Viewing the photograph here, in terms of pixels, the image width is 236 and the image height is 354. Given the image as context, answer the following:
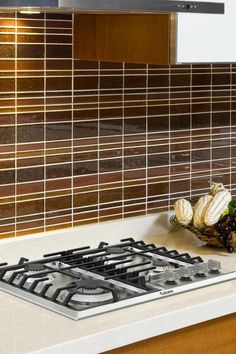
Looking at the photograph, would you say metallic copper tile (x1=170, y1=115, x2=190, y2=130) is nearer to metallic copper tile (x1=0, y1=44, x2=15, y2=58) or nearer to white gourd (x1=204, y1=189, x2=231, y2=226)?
white gourd (x1=204, y1=189, x2=231, y2=226)

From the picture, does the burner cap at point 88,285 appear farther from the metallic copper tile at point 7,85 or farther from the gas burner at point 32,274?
the metallic copper tile at point 7,85

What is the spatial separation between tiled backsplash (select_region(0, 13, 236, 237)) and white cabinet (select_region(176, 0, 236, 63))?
0.44 m

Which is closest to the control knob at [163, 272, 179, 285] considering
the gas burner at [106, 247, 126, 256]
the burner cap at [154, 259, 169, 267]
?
the burner cap at [154, 259, 169, 267]

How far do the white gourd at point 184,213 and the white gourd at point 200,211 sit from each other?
0.02 meters

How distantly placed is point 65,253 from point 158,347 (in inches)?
23.1

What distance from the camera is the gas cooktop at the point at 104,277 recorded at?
2285 millimetres

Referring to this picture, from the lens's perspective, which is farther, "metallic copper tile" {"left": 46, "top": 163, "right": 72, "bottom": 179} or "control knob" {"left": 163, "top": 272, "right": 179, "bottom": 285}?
"metallic copper tile" {"left": 46, "top": 163, "right": 72, "bottom": 179}

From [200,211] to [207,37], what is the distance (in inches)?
23.6

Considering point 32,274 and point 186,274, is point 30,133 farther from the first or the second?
point 186,274

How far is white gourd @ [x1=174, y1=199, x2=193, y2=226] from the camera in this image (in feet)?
9.61

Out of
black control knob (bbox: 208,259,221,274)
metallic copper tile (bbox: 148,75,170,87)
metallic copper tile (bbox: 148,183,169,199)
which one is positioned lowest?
black control knob (bbox: 208,259,221,274)

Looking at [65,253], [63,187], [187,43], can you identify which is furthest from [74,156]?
[187,43]

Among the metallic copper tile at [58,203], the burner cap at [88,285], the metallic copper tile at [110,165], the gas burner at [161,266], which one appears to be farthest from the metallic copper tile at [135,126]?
the burner cap at [88,285]

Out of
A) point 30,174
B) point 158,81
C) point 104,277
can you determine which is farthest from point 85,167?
point 104,277
